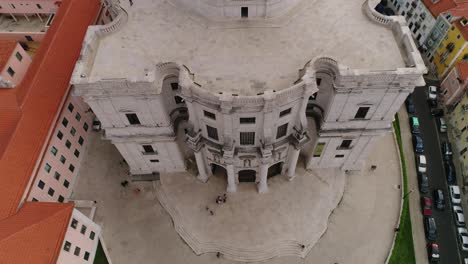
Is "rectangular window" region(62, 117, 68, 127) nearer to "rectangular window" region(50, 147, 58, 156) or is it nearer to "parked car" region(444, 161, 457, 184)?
"rectangular window" region(50, 147, 58, 156)

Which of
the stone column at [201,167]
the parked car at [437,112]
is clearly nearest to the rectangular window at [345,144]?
the stone column at [201,167]

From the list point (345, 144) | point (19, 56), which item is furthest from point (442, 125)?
point (19, 56)

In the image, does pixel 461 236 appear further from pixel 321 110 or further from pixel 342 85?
pixel 342 85

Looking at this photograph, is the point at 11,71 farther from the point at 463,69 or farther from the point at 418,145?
the point at 463,69

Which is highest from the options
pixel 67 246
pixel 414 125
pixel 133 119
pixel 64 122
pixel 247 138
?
pixel 414 125

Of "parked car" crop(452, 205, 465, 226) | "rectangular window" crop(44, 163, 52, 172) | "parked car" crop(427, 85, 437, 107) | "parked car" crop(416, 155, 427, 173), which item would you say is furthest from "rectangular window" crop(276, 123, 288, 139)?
"parked car" crop(427, 85, 437, 107)

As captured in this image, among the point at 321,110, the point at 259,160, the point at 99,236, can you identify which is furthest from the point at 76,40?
the point at 321,110
